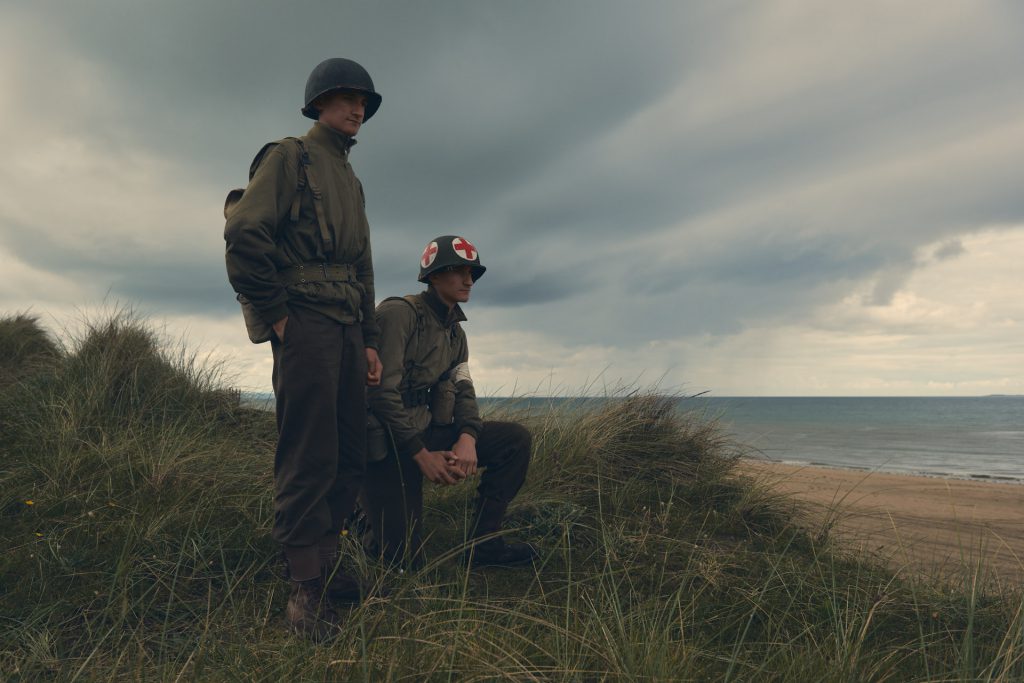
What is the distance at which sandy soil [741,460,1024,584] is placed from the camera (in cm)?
445

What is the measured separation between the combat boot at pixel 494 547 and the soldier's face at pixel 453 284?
4.01 ft

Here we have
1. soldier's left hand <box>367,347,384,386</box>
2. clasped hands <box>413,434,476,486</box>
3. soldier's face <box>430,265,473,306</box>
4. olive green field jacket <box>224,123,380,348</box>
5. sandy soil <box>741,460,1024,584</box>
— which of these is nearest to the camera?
olive green field jacket <box>224,123,380,348</box>

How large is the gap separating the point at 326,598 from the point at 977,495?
13.6 meters

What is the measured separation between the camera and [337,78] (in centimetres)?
293

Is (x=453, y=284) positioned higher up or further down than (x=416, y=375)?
higher up

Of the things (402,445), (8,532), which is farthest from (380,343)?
(8,532)

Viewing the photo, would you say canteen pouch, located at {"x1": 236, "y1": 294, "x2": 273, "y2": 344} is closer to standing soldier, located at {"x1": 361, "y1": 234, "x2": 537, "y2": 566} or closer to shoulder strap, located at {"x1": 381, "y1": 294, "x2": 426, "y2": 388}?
standing soldier, located at {"x1": 361, "y1": 234, "x2": 537, "y2": 566}

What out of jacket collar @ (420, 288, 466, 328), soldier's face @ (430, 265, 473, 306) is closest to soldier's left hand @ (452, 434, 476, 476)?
jacket collar @ (420, 288, 466, 328)

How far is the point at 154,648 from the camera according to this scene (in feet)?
8.60

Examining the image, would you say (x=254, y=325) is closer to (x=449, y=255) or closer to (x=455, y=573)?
(x=449, y=255)

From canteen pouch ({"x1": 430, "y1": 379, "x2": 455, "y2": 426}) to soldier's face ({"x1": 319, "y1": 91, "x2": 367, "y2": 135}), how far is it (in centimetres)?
151

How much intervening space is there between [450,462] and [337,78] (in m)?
2.03

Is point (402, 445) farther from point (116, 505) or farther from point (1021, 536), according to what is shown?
point (1021, 536)

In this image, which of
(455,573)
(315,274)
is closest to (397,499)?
(455,573)
